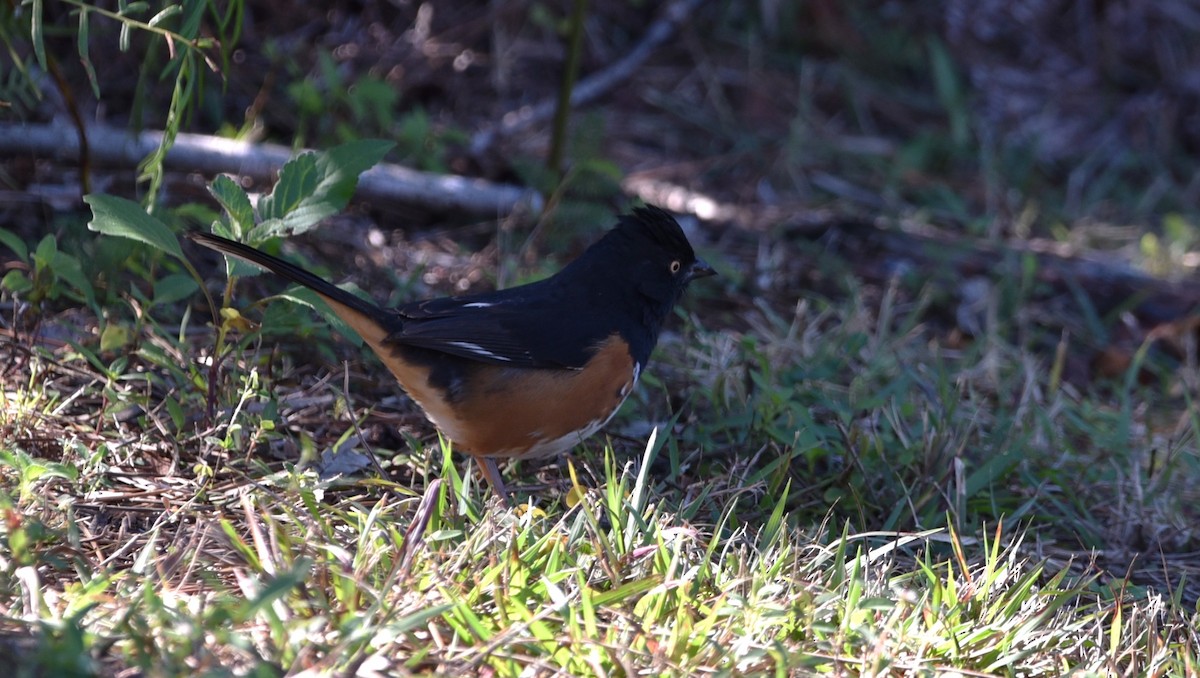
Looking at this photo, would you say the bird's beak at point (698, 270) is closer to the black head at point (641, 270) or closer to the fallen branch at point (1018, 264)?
the black head at point (641, 270)

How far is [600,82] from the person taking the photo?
5988 mm

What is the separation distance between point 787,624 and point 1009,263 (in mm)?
3081

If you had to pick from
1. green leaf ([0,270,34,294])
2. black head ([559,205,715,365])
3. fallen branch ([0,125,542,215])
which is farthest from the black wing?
fallen branch ([0,125,542,215])

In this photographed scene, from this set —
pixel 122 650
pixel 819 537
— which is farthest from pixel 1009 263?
pixel 122 650

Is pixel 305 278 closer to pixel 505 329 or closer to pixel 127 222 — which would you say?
pixel 127 222

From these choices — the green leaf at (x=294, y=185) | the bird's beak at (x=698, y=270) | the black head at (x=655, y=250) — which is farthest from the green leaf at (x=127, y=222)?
the bird's beak at (x=698, y=270)

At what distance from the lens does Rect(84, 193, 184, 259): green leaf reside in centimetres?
273

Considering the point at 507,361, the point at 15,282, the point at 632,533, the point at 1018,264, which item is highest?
the point at 15,282

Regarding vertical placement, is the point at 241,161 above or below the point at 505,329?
above

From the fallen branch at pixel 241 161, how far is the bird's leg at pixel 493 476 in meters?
1.51

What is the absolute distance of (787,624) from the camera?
Result: 2.38 m

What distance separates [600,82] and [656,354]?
244 centimetres

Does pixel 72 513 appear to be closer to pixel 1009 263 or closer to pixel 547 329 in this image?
pixel 547 329

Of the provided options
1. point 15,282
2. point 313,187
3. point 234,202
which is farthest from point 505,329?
point 15,282
